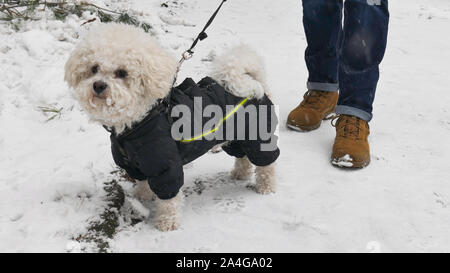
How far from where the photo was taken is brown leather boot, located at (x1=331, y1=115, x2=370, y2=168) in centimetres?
287

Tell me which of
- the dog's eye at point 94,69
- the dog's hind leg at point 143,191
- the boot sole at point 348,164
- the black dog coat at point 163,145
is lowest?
the dog's hind leg at point 143,191

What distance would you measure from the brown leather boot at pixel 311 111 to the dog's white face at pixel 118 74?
1633 mm

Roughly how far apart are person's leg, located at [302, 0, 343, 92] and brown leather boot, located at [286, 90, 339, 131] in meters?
0.08

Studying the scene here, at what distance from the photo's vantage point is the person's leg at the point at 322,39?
10.7 ft

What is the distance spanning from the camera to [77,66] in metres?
2.13

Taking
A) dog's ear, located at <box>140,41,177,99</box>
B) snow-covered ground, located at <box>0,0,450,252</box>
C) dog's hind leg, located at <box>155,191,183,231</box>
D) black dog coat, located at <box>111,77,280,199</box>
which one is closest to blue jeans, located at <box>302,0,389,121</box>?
snow-covered ground, located at <box>0,0,450,252</box>

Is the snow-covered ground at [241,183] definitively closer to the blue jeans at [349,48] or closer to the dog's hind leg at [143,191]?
the dog's hind leg at [143,191]

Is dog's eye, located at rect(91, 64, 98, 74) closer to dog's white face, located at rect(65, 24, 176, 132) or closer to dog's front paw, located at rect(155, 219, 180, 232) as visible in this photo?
dog's white face, located at rect(65, 24, 176, 132)

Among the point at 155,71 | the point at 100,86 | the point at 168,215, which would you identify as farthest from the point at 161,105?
the point at 168,215

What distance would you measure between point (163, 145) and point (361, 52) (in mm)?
1760

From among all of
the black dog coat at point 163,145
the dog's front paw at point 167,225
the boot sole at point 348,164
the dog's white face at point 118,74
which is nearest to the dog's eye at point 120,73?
the dog's white face at point 118,74

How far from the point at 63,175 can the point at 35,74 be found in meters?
1.78
